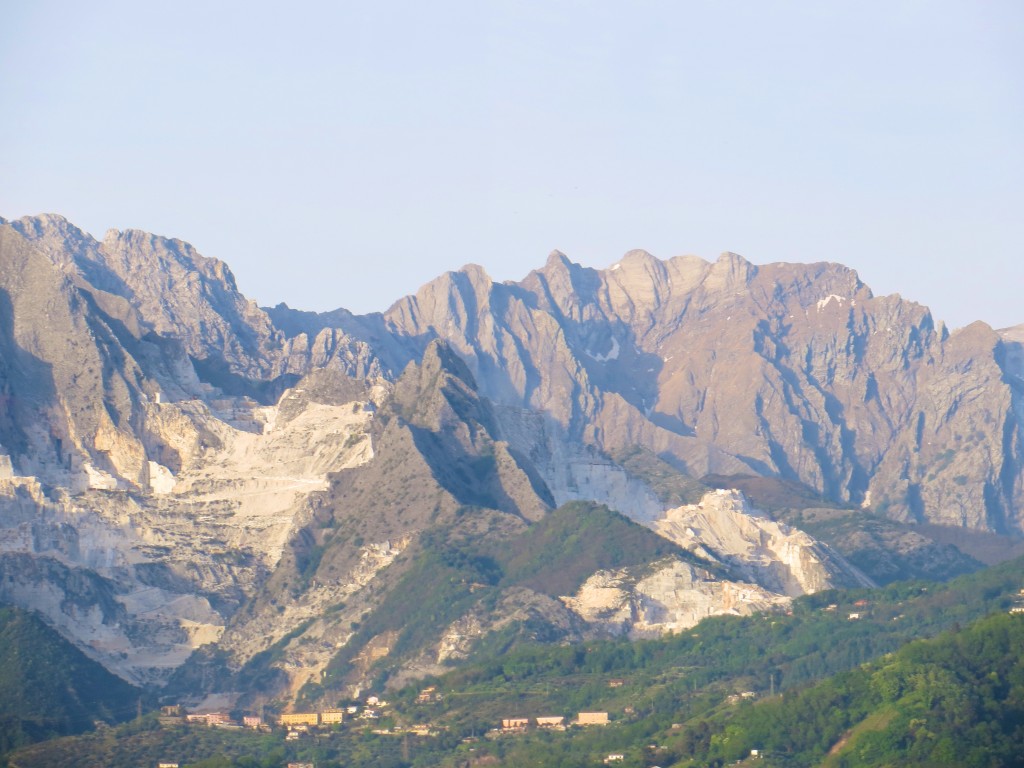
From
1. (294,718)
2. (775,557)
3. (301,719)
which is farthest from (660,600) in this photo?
(301,719)

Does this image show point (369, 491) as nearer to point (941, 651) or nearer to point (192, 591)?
point (192, 591)

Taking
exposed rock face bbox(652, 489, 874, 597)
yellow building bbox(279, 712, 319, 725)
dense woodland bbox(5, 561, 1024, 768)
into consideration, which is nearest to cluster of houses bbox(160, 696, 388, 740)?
yellow building bbox(279, 712, 319, 725)

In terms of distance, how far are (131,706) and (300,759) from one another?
2214 cm

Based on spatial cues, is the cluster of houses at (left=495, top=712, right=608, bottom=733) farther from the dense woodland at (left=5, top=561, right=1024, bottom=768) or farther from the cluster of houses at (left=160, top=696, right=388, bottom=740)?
the cluster of houses at (left=160, top=696, right=388, bottom=740)

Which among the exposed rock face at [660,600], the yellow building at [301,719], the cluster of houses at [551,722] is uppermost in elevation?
the exposed rock face at [660,600]

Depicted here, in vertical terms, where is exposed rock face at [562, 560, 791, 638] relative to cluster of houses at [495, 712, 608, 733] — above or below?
above

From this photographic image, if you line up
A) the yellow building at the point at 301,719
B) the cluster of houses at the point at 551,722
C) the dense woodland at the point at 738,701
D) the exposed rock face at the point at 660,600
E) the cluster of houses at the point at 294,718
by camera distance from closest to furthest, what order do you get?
→ the dense woodland at the point at 738,701 → the cluster of houses at the point at 551,722 → the cluster of houses at the point at 294,718 → the yellow building at the point at 301,719 → the exposed rock face at the point at 660,600

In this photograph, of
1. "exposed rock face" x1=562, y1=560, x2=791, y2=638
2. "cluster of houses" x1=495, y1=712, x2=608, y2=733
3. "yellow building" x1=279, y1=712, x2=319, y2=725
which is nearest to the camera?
"cluster of houses" x1=495, y1=712, x2=608, y2=733

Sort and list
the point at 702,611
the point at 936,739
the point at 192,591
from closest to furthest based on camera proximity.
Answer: the point at 936,739
the point at 702,611
the point at 192,591

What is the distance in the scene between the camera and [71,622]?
18050 centimetres

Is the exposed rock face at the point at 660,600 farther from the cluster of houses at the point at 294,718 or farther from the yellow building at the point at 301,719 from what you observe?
the yellow building at the point at 301,719

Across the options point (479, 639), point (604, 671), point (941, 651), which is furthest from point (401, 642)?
point (941, 651)

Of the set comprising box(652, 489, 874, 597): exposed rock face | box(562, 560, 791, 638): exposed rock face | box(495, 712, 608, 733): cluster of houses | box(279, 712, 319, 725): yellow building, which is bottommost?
box(495, 712, 608, 733): cluster of houses

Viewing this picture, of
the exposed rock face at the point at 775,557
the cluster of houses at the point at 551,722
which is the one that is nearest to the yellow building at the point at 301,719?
the cluster of houses at the point at 551,722
